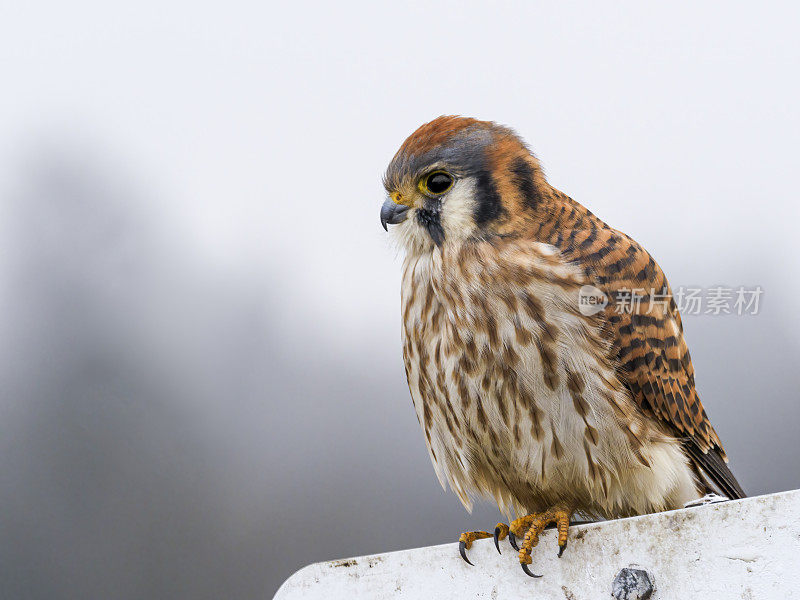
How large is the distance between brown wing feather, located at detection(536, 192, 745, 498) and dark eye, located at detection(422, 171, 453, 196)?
27 centimetres

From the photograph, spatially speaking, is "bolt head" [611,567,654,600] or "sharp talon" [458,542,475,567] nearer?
"bolt head" [611,567,654,600]

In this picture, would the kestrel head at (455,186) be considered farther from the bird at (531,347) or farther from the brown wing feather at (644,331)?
the brown wing feather at (644,331)

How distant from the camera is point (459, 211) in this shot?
2.12 m

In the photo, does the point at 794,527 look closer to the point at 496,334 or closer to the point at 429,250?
the point at 496,334

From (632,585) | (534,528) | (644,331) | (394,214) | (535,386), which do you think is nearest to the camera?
(632,585)

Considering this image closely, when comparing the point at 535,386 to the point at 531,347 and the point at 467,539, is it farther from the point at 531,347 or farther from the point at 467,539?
the point at 467,539

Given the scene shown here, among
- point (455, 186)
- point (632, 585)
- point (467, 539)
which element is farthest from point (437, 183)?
point (632, 585)

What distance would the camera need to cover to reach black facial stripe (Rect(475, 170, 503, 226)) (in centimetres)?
212

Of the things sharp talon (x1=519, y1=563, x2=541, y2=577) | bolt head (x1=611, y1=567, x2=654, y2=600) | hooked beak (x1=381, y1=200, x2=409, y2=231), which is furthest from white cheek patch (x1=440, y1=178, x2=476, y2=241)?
bolt head (x1=611, y1=567, x2=654, y2=600)

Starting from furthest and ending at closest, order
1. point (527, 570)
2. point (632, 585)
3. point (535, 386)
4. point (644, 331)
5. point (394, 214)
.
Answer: point (394, 214)
point (644, 331)
point (535, 386)
point (527, 570)
point (632, 585)

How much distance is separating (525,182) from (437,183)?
0.77 feet

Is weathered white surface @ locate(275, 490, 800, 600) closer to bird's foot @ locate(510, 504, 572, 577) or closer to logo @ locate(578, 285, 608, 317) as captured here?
bird's foot @ locate(510, 504, 572, 577)

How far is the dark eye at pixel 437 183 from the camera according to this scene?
2.17 meters

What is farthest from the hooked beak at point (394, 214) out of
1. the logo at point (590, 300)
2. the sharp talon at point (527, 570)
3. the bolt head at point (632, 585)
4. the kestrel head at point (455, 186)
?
the bolt head at point (632, 585)
